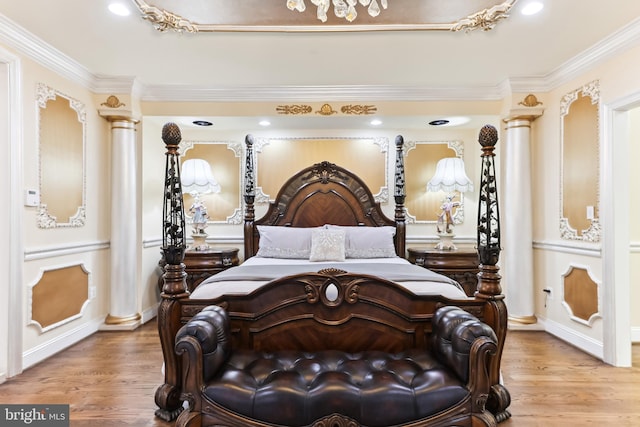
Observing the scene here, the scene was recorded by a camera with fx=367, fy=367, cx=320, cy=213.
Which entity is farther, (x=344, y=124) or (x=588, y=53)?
(x=344, y=124)

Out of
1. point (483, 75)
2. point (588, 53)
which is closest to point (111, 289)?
point (483, 75)

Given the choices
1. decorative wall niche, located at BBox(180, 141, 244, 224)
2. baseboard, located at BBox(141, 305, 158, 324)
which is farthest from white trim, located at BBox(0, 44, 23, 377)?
decorative wall niche, located at BBox(180, 141, 244, 224)

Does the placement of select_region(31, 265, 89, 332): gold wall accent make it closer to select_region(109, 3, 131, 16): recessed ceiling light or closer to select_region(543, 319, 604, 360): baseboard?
select_region(109, 3, 131, 16): recessed ceiling light

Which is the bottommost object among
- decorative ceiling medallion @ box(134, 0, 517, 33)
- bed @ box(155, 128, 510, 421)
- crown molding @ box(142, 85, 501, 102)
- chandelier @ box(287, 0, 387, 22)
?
bed @ box(155, 128, 510, 421)

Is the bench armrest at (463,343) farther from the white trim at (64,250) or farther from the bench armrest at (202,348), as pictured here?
the white trim at (64,250)

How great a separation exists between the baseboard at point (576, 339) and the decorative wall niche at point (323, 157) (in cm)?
222

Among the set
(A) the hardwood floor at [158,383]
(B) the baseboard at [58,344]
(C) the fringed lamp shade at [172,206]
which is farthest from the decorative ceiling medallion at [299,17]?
(B) the baseboard at [58,344]

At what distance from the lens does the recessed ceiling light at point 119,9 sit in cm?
241

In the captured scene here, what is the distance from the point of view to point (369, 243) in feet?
Result: 12.9

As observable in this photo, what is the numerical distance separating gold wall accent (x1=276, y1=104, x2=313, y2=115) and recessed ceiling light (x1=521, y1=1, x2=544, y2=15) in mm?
2150

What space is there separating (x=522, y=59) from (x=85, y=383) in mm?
4418

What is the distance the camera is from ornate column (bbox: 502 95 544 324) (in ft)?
12.6

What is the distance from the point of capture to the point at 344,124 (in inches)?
169

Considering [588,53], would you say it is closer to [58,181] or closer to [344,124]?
[344,124]
